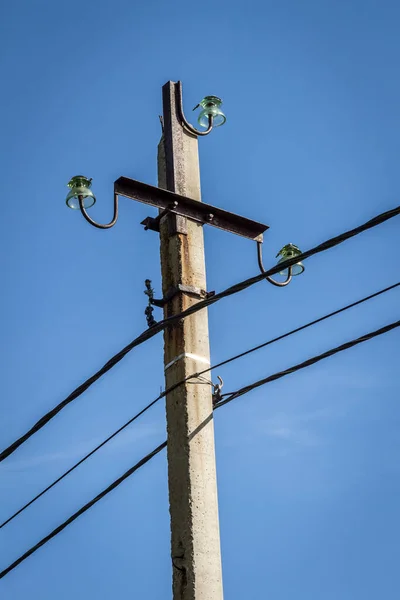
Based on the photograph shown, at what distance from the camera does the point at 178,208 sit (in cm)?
897

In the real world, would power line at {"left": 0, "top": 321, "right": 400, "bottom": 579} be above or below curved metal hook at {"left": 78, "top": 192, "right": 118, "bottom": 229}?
below

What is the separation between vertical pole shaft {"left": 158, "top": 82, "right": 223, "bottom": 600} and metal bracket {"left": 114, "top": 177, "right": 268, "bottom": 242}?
80 mm

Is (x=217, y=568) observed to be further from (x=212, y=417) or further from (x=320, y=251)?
(x=320, y=251)

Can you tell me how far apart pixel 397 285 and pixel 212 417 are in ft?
5.67

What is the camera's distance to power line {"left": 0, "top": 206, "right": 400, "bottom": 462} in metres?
7.39

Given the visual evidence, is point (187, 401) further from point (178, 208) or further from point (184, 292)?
point (178, 208)

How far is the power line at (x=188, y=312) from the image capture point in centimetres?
739

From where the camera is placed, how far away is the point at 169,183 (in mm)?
9133

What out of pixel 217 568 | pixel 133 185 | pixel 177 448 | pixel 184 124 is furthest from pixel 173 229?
pixel 217 568

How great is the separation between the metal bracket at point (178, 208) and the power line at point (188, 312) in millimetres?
945

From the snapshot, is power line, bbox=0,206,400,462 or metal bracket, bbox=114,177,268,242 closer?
power line, bbox=0,206,400,462

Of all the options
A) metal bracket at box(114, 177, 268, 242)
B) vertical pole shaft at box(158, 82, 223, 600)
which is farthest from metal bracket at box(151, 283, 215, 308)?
metal bracket at box(114, 177, 268, 242)

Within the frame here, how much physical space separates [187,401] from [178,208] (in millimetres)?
1783

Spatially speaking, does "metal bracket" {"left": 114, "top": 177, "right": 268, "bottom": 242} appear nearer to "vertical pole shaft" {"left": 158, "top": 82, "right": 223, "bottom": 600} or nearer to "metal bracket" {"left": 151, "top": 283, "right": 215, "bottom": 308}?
"vertical pole shaft" {"left": 158, "top": 82, "right": 223, "bottom": 600}
